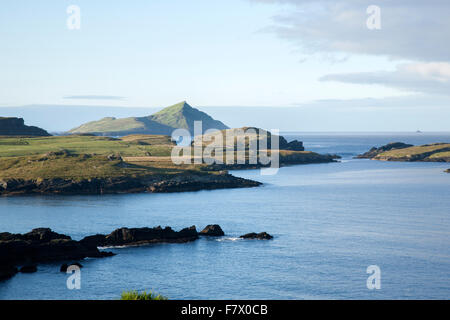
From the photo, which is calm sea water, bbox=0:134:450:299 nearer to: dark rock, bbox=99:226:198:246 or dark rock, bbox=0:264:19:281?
dark rock, bbox=0:264:19:281

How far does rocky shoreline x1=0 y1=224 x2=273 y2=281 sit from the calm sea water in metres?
2.24

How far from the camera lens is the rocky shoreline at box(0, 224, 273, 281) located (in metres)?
59.8

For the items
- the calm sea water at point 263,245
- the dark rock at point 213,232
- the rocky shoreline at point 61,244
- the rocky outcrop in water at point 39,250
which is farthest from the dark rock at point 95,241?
the dark rock at point 213,232

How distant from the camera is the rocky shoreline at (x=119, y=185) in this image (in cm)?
12925

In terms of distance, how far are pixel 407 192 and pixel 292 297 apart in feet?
292

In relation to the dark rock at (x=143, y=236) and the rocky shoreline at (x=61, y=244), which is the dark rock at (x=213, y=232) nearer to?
the rocky shoreline at (x=61, y=244)

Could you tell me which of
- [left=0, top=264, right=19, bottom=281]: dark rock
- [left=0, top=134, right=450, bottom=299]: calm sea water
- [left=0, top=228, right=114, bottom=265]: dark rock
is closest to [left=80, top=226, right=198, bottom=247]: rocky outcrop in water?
[left=0, top=134, right=450, bottom=299]: calm sea water

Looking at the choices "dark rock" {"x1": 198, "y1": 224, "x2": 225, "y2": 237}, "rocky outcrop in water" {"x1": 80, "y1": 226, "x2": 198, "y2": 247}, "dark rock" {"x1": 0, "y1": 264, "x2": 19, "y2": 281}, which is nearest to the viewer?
"dark rock" {"x1": 0, "y1": 264, "x2": 19, "y2": 281}

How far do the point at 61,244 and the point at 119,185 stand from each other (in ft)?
231

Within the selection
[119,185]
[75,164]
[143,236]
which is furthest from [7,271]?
[75,164]
